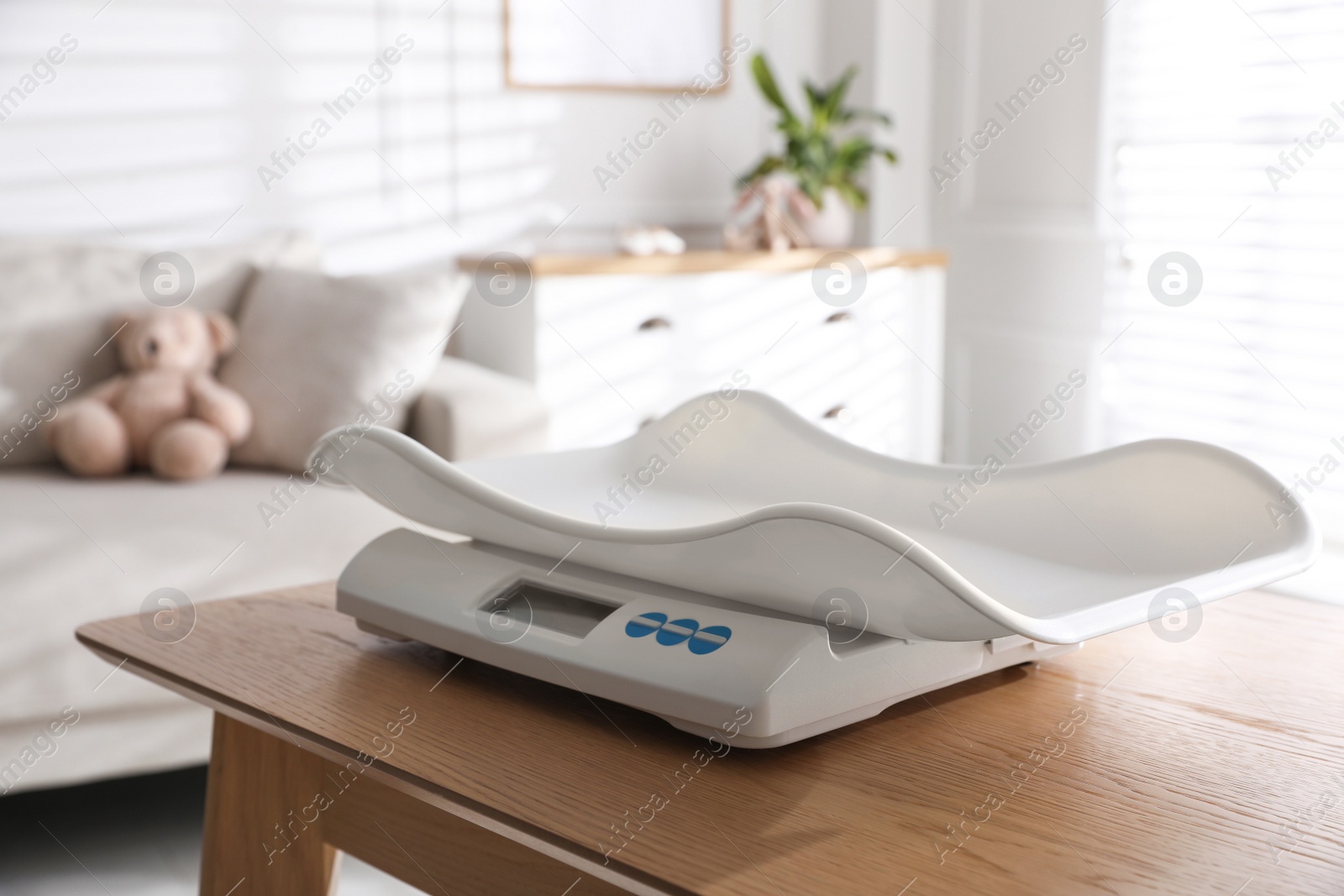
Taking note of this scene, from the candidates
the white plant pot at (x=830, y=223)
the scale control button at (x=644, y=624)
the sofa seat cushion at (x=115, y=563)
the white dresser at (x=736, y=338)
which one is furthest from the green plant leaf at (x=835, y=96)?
the scale control button at (x=644, y=624)

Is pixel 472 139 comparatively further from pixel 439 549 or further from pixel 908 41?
pixel 439 549

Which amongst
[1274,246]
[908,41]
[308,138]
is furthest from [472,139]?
[1274,246]

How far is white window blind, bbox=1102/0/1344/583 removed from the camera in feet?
8.13

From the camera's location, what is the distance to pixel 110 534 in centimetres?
162

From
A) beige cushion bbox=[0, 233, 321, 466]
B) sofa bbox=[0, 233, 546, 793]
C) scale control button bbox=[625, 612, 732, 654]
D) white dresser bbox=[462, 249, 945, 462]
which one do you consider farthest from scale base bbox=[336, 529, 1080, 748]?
white dresser bbox=[462, 249, 945, 462]

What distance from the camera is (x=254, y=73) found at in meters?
2.59

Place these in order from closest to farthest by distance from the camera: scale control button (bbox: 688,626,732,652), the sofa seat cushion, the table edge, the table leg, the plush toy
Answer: the table edge, scale control button (bbox: 688,626,732,652), the table leg, the sofa seat cushion, the plush toy

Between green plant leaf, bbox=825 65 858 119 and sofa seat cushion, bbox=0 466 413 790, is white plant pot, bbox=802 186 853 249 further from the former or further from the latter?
sofa seat cushion, bbox=0 466 413 790

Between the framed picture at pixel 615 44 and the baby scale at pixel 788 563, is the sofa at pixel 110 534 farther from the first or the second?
the framed picture at pixel 615 44

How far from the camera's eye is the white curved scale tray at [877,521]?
547 millimetres

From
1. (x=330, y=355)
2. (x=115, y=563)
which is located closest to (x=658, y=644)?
(x=115, y=563)

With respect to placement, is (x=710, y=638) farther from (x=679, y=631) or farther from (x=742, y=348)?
(x=742, y=348)

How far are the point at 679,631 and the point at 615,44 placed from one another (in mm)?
2736

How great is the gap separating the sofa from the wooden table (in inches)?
32.0
